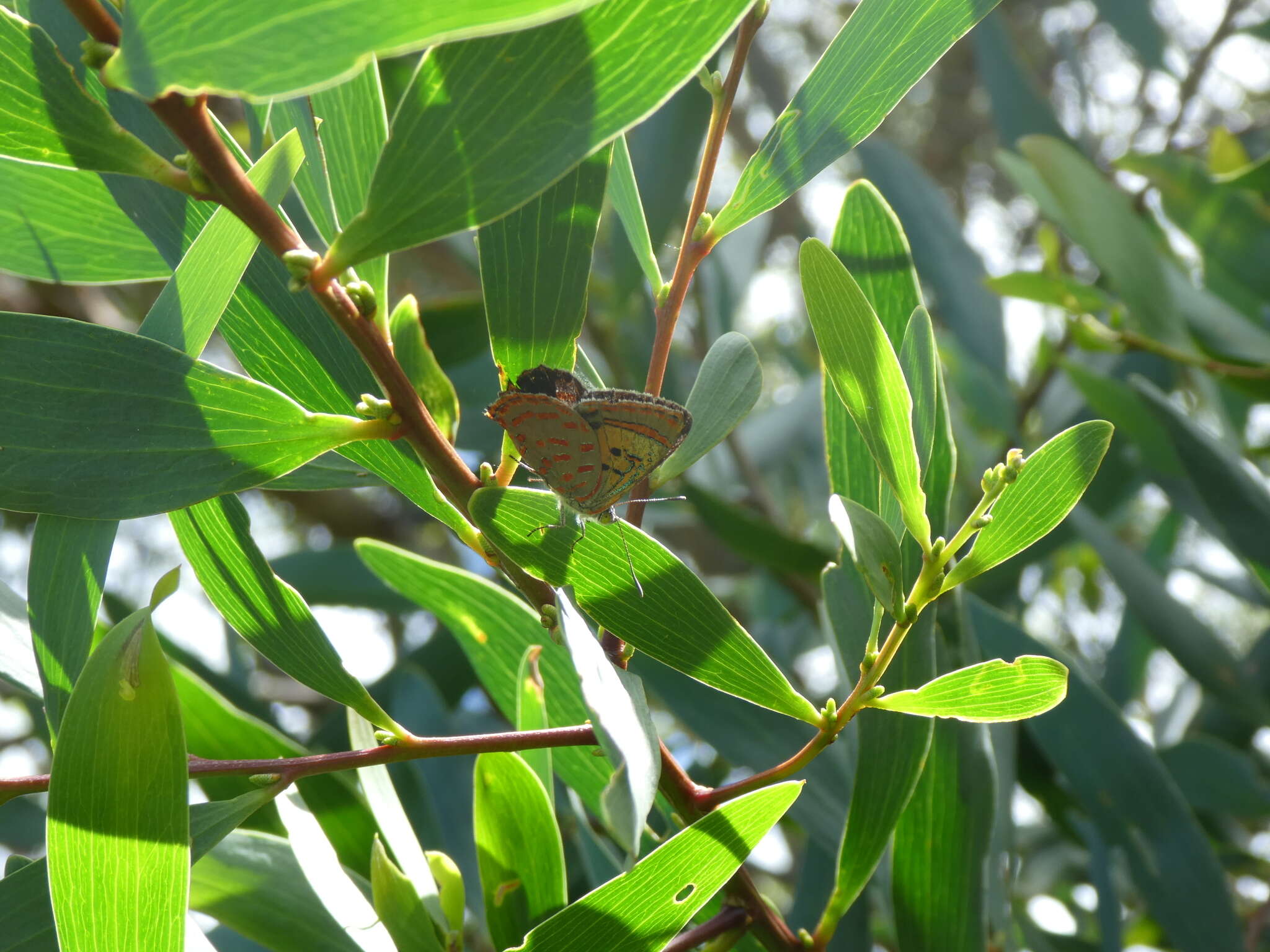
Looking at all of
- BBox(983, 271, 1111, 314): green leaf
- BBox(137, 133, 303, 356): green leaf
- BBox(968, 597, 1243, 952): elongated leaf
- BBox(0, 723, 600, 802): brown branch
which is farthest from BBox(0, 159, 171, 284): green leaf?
BBox(983, 271, 1111, 314): green leaf

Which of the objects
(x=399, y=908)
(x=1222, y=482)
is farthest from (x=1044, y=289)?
(x=399, y=908)

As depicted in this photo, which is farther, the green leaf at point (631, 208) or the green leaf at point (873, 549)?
the green leaf at point (631, 208)

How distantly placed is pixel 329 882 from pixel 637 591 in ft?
1.12

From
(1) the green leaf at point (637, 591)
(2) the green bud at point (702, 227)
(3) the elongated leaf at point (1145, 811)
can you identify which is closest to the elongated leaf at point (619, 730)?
(1) the green leaf at point (637, 591)

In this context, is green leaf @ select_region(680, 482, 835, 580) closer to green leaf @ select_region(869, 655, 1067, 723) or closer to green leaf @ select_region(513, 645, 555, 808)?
green leaf @ select_region(513, 645, 555, 808)

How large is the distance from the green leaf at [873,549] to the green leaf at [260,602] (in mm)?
330

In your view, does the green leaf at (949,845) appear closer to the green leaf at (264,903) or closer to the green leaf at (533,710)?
the green leaf at (533,710)

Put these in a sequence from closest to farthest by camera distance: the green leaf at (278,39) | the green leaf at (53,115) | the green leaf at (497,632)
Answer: the green leaf at (278,39)
the green leaf at (53,115)
the green leaf at (497,632)

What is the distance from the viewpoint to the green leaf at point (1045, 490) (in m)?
0.62

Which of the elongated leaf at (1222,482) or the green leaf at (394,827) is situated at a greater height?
the green leaf at (394,827)

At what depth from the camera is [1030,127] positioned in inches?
71.1

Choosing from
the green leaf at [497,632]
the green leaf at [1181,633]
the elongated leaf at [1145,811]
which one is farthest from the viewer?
the green leaf at [1181,633]

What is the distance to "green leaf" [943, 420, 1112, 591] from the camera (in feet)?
2.02

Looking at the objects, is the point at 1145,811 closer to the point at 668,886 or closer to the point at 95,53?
the point at 668,886
